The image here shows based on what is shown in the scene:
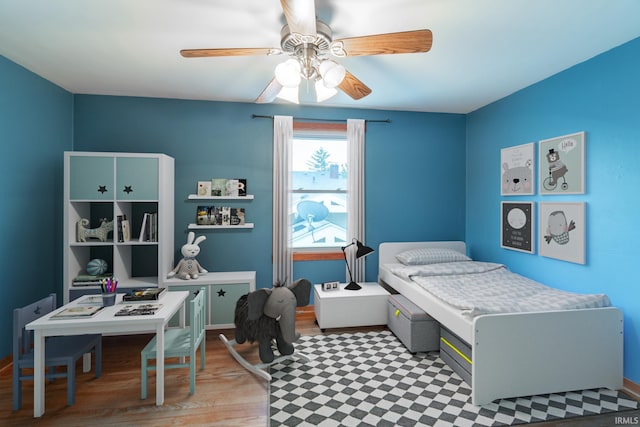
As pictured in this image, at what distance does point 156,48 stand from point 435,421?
3.05m

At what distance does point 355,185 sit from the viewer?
388 cm

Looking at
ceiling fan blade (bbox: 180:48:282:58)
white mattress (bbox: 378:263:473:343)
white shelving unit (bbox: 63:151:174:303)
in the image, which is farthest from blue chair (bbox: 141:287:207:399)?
white mattress (bbox: 378:263:473:343)

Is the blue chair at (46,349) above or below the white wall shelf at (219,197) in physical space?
below

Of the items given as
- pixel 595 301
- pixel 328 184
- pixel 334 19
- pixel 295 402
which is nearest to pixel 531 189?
pixel 595 301

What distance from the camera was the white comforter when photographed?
230 cm

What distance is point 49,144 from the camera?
3137mm

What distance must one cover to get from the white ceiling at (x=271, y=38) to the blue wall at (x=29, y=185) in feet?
0.72

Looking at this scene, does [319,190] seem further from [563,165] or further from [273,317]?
[563,165]

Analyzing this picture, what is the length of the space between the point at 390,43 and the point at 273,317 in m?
2.05

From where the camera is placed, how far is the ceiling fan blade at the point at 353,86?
224 cm

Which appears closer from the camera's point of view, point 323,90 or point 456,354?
point 323,90

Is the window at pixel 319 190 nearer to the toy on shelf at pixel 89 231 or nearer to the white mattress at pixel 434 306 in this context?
the white mattress at pixel 434 306

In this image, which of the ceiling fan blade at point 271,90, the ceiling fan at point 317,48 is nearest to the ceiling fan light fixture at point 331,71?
the ceiling fan at point 317,48

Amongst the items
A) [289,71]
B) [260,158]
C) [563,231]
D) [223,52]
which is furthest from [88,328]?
[563,231]
